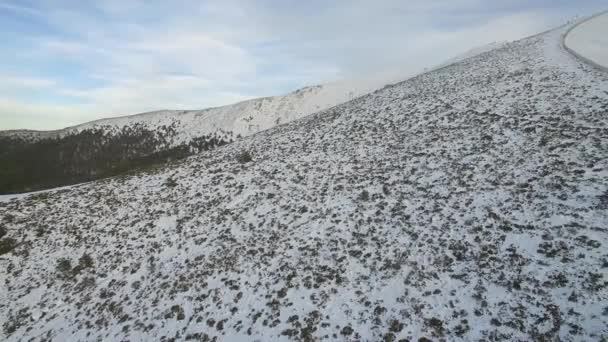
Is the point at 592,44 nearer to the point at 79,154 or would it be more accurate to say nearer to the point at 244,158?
the point at 244,158

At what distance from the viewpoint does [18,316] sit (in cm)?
1178

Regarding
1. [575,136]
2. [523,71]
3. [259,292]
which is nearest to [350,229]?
[259,292]

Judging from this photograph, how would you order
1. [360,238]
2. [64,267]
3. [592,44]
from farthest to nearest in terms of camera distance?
[592,44], [64,267], [360,238]

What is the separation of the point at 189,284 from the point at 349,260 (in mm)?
5703

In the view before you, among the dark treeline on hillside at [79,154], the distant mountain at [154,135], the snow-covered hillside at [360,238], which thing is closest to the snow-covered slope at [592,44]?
the snow-covered hillside at [360,238]

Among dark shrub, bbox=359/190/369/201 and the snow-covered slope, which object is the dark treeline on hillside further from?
dark shrub, bbox=359/190/369/201

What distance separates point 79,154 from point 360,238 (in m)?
149

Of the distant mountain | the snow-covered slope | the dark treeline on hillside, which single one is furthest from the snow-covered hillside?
the dark treeline on hillside

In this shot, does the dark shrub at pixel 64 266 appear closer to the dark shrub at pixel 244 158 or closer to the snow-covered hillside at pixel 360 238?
the snow-covered hillside at pixel 360 238

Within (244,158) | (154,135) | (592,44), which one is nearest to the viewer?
(244,158)

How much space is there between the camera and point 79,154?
126812 millimetres

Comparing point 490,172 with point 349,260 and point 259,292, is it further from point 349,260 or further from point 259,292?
point 259,292

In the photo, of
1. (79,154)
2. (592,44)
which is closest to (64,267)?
(592,44)

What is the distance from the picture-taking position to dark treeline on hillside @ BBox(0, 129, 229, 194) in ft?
329
